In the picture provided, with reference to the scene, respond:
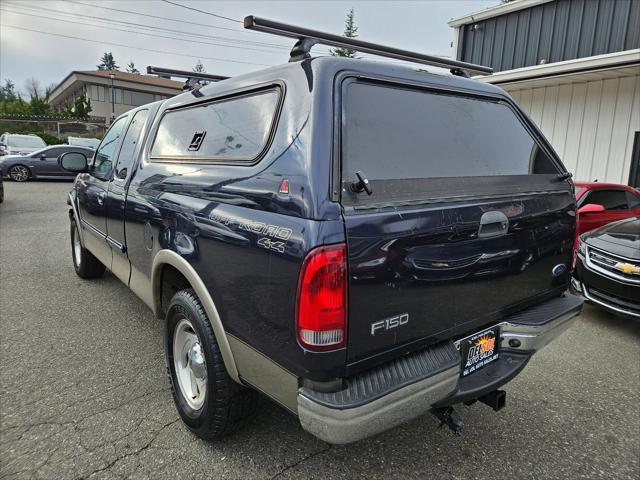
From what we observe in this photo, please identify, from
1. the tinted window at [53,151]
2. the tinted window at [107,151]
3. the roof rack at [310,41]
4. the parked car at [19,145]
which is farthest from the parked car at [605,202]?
the parked car at [19,145]

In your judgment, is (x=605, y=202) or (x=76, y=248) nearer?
(x=76, y=248)

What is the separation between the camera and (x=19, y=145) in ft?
63.2

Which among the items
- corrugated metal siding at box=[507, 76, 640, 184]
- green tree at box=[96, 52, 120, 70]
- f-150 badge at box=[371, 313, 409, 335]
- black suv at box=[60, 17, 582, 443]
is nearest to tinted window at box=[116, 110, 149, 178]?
black suv at box=[60, 17, 582, 443]

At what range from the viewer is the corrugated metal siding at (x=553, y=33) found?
27.6 ft

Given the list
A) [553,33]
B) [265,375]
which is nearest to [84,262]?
[265,375]

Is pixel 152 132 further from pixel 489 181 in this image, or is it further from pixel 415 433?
pixel 415 433

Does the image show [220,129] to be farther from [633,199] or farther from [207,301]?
[633,199]

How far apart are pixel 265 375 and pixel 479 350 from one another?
43.3 inches

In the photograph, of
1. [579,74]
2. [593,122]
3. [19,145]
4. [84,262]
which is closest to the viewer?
[84,262]

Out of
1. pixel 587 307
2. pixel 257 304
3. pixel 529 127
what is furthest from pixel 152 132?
pixel 587 307

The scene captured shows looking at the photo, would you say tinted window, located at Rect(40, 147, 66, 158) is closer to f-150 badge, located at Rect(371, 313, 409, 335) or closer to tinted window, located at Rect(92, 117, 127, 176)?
tinted window, located at Rect(92, 117, 127, 176)

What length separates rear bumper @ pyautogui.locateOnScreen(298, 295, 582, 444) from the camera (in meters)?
1.75

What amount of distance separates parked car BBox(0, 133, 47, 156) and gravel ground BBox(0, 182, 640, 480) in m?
17.6

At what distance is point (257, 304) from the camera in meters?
1.93
